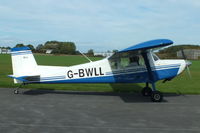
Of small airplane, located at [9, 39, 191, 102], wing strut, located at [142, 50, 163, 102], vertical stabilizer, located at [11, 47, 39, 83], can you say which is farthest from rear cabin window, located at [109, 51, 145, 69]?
vertical stabilizer, located at [11, 47, 39, 83]

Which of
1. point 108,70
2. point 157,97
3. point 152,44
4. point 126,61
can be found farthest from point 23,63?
point 157,97

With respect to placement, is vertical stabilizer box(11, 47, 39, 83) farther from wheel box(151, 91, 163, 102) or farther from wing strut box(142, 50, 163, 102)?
wheel box(151, 91, 163, 102)

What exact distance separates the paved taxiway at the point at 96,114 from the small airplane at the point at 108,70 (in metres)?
0.80

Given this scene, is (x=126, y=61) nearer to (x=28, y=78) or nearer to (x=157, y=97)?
(x=157, y=97)

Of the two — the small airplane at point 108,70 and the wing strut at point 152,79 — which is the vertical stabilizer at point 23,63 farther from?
the wing strut at point 152,79

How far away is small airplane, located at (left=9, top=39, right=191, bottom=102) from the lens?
32.2ft

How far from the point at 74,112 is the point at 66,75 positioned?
3.05m

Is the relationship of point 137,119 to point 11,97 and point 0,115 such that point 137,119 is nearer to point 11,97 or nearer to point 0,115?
point 0,115

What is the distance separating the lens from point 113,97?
10.3 m

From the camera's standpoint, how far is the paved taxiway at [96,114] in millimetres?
5859

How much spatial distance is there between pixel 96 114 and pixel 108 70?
126 inches

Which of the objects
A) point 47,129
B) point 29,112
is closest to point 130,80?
point 29,112

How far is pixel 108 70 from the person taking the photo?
10141mm

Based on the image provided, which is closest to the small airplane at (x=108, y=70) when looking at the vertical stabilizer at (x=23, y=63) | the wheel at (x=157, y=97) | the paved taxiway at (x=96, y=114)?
the vertical stabilizer at (x=23, y=63)
